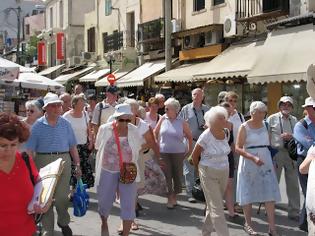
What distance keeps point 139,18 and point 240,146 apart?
74.4ft

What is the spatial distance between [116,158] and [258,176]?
6.00 ft

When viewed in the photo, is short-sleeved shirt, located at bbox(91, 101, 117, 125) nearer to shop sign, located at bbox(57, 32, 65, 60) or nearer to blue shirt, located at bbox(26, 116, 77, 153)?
blue shirt, located at bbox(26, 116, 77, 153)

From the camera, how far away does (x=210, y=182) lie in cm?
636

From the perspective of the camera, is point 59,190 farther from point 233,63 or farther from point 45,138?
point 233,63

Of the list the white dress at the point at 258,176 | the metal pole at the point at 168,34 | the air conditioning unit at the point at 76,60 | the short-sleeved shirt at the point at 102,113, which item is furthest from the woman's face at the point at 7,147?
the air conditioning unit at the point at 76,60

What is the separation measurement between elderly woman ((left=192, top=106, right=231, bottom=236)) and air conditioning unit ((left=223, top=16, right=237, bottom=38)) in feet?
44.6

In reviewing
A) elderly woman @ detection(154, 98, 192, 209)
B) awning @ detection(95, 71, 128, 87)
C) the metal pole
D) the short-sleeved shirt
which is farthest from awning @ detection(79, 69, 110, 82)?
elderly woman @ detection(154, 98, 192, 209)

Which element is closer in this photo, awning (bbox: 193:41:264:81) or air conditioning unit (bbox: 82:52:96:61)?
awning (bbox: 193:41:264:81)

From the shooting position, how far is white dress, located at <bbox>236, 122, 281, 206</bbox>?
23.2ft

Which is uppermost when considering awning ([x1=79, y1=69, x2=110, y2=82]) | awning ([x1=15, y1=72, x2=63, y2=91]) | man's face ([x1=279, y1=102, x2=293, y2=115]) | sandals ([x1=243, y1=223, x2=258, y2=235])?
awning ([x1=79, y1=69, x2=110, y2=82])

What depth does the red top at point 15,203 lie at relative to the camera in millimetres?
3820

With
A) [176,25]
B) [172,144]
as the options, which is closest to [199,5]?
[176,25]

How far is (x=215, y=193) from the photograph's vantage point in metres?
6.32

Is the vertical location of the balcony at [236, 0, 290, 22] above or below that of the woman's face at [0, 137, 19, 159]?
above
